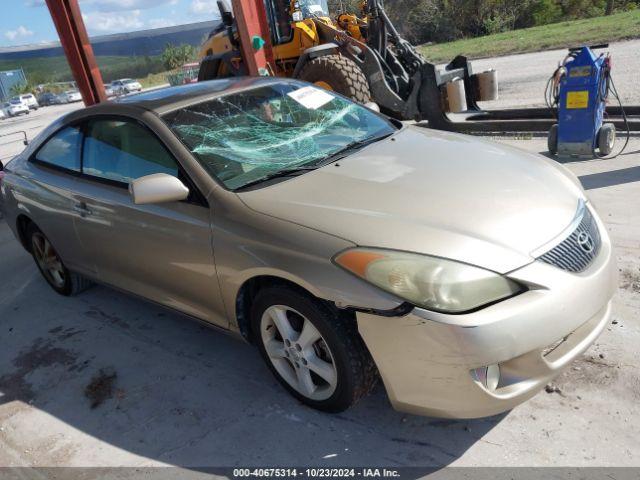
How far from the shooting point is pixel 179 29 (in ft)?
261

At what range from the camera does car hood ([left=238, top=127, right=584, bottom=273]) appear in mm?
2230

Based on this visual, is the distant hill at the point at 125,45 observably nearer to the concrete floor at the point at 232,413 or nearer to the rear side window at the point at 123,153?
the rear side window at the point at 123,153

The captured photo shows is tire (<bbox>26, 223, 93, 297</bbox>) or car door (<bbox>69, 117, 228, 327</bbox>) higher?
car door (<bbox>69, 117, 228, 327</bbox>)

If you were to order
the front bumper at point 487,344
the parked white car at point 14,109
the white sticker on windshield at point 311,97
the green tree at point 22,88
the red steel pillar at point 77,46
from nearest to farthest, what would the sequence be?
the front bumper at point 487,344 → the white sticker on windshield at point 311,97 → the red steel pillar at point 77,46 → the parked white car at point 14,109 → the green tree at point 22,88

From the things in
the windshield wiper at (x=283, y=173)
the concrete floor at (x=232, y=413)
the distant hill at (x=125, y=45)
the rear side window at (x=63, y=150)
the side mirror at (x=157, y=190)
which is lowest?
the concrete floor at (x=232, y=413)

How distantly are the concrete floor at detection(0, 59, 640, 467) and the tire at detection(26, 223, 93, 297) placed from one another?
0.46 meters

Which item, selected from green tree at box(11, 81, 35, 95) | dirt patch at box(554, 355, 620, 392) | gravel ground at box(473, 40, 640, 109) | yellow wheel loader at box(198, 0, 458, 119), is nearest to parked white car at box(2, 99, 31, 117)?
green tree at box(11, 81, 35, 95)

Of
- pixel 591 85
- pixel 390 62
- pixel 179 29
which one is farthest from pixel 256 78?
pixel 179 29

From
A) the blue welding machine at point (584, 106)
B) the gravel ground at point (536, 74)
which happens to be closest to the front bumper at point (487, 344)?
the blue welding machine at point (584, 106)

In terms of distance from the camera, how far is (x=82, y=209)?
3582 mm

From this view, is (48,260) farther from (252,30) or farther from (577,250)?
(252,30)

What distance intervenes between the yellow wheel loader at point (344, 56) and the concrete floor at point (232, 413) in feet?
14.6

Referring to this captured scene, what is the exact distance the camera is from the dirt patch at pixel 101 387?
3.10 meters

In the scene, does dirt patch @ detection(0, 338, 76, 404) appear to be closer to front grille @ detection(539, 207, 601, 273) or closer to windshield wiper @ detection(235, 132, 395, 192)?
windshield wiper @ detection(235, 132, 395, 192)
